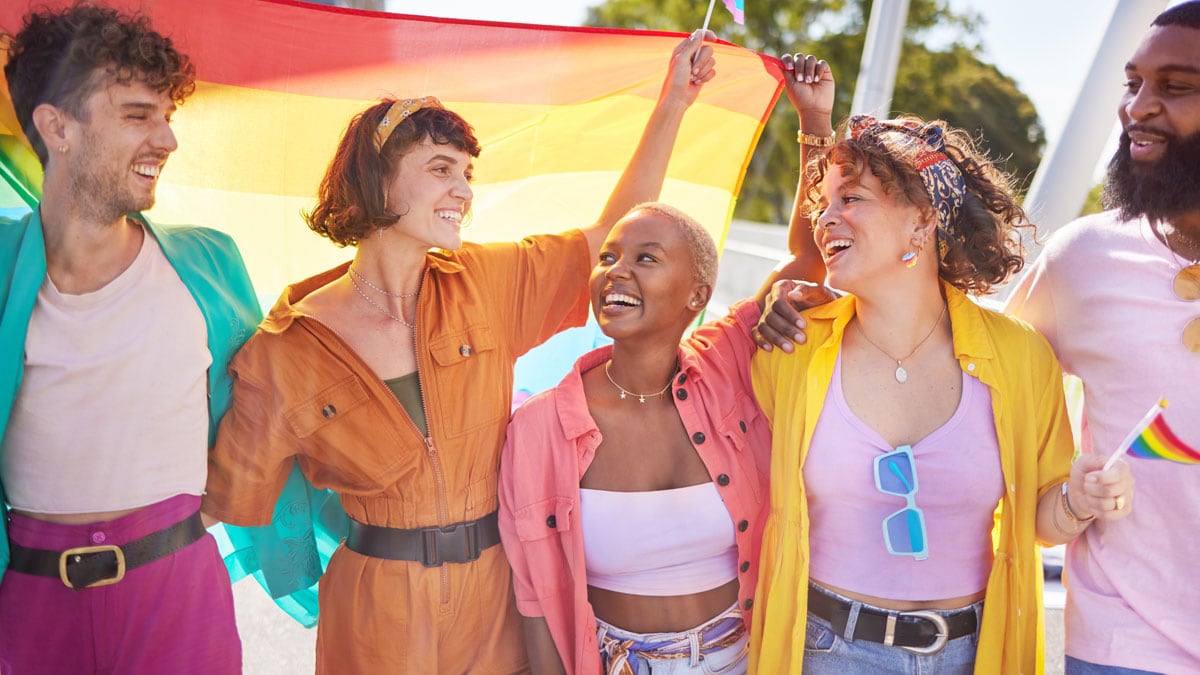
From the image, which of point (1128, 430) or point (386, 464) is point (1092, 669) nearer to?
point (1128, 430)

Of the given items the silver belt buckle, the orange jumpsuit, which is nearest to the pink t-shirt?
the silver belt buckle

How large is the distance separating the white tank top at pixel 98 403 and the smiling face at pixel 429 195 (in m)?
0.71

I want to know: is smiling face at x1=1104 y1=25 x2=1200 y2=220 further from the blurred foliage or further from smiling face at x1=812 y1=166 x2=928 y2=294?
the blurred foliage

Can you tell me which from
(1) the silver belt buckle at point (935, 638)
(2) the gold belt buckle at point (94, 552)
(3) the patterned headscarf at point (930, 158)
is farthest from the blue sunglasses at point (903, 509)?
(2) the gold belt buckle at point (94, 552)

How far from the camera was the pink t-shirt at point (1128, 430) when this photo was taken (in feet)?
9.02

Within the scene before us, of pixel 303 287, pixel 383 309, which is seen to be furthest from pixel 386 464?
pixel 303 287

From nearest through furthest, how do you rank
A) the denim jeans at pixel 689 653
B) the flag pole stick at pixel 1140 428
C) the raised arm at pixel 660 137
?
the flag pole stick at pixel 1140 428 → the denim jeans at pixel 689 653 → the raised arm at pixel 660 137

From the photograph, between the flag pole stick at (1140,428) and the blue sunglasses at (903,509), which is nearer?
the flag pole stick at (1140,428)

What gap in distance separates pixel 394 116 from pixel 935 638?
2142 millimetres

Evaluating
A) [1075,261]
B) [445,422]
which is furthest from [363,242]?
[1075,261]

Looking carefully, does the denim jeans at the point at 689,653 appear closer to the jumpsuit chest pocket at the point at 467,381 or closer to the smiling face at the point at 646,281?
the jumpsuit chest pocket at the point at 467,381

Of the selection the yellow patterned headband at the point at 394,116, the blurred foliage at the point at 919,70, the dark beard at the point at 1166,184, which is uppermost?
the dark beard at the point at 1166,184

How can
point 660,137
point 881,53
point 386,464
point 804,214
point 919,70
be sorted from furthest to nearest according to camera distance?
point 919,70
point 881,53
point 660,137
point 804,214
point 386,464

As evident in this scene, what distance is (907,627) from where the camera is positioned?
277 centimetres
